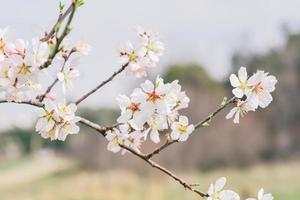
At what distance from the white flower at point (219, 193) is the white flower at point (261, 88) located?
165 mm

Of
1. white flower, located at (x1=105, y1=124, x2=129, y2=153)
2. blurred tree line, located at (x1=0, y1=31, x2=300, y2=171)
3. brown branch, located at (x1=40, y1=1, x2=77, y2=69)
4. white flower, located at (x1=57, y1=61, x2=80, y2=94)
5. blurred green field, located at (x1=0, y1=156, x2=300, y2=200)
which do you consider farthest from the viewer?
blurred tree line, located at (x1=0, y1=31, x2=300, y2=171)

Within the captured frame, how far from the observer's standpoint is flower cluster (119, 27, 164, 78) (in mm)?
1497

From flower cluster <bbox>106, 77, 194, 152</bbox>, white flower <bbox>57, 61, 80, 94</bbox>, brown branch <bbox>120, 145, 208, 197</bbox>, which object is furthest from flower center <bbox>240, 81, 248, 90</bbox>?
white flower <bbox>57, 61, 80, 94</bbox>

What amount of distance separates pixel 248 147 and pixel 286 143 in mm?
2305

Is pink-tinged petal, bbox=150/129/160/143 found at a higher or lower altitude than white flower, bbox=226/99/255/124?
lower

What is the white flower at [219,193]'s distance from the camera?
139cm

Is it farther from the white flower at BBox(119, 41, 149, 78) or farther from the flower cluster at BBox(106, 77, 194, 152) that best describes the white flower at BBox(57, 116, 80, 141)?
the white flower at BBox(119, 41, 149, 78)

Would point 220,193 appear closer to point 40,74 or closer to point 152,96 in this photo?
point 152,96

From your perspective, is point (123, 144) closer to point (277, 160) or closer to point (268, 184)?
point (268, 184)

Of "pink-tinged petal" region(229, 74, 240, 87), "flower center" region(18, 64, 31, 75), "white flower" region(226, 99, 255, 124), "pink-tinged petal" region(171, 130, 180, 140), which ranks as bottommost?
"flower center" region(18, 64, 31, 75)

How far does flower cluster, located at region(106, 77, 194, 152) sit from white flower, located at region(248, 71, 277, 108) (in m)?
0.13

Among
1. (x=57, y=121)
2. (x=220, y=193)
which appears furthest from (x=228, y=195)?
(x=57, y=121)

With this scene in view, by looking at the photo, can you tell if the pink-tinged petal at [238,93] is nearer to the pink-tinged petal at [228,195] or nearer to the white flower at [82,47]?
the pink-tinged petal at [228,195]

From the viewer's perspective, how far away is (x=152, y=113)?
134cm
